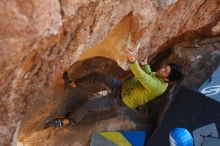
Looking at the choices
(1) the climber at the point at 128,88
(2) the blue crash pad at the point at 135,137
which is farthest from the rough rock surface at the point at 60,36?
(2) the blue crash pad at the point at 135,137

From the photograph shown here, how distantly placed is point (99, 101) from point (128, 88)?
547 mm

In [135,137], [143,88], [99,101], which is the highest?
[99,101]

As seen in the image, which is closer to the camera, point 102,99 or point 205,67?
point 102,99

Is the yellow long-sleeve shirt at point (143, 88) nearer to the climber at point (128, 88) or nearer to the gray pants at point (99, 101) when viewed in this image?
the climber at point (128, 88)

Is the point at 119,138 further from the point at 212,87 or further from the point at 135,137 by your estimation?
the point at 212,87

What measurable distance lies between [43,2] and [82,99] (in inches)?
116

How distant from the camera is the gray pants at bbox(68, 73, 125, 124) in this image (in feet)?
18.0

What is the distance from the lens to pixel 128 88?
17.8ft

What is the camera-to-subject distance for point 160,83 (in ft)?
17.1

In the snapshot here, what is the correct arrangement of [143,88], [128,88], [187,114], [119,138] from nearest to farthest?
[143,88], [128,88], [187,114], [119,138]

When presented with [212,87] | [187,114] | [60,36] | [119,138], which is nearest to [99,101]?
[119,138]

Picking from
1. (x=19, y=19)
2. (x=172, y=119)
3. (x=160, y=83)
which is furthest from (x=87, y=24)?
(x=172, y=119)

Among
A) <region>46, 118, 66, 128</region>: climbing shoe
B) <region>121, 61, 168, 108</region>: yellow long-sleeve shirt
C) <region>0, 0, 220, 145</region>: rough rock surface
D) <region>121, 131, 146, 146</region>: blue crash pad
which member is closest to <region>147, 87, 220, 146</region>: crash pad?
<region>121, 131, 146, 146</region>: blue crash pad

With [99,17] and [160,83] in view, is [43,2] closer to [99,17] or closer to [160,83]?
[99,17]
